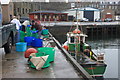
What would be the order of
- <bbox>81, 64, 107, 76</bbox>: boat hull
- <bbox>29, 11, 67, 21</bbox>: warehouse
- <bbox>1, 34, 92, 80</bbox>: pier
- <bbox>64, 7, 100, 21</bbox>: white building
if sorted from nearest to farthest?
<bbox>1, 34, 92, 80</bbox>: pier, <bbox>81, 64, 107, 76</bbox>: boat hull, <bbox>29, 11, 67, 21</bbox>: warehouse, <bbox>64, 7, 100, 21</bbox>: white building

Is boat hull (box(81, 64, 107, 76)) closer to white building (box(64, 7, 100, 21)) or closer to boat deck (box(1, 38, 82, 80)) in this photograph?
boat deck (box(1, 38, 82, 80))

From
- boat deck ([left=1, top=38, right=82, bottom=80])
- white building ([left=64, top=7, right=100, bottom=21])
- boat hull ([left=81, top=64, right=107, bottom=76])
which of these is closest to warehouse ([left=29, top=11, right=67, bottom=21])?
white building ([left=64, top=7, right=100, bottom=21])

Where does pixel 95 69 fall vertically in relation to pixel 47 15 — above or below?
below

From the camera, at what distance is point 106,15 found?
236 ft

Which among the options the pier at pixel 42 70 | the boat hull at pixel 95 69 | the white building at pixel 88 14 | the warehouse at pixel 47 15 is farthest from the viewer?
the white building at pixel 88 14

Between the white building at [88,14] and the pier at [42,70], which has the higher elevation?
the white building at [88,14]

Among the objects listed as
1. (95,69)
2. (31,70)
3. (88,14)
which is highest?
(88,14)

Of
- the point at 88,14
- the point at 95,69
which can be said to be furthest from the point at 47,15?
the point at 95,69

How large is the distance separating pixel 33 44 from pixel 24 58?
10.6 ft

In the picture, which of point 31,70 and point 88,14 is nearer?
point 31,70

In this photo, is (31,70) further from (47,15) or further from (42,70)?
(47,15)

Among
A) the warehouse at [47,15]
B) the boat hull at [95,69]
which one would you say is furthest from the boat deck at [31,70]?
the warehouse at [47,15]

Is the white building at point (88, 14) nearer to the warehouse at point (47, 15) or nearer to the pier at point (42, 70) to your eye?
the warehouse at point (47, 15)

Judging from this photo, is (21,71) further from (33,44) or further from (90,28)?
(90,28)
